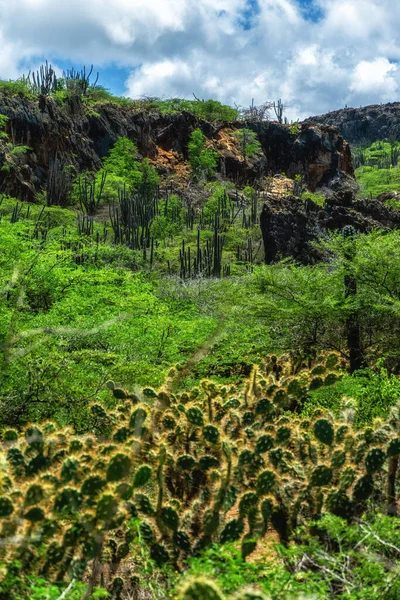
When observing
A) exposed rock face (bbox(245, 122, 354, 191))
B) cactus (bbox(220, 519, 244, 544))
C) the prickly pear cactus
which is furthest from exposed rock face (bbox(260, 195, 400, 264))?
exposed rock face (bbox(245, 122, 354, 191))

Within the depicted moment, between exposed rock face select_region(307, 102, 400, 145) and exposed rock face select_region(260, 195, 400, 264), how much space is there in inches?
2621

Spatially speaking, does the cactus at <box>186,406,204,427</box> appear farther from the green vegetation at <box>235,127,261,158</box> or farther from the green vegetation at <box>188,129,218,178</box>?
the green vegetation at <box>235,127,261,158</box>

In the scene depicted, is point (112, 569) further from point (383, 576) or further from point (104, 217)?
point (104, 217)

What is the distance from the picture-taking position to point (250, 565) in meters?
2.71

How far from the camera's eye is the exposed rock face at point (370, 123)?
8756 centimetres

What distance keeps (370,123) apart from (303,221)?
73.4m

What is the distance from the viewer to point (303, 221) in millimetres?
25516

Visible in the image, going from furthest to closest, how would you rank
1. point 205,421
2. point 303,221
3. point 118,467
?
point 303,221
point 205,421
point 118,467

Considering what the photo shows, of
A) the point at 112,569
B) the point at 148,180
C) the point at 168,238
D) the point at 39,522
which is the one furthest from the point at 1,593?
the point at 148,180

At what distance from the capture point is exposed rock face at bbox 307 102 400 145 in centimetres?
8756

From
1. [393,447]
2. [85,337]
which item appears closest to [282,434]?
[393,447]

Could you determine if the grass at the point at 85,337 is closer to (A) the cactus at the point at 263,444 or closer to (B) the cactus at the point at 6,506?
(A) the cactus at the point at 263,444

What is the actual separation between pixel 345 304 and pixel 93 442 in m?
6.17

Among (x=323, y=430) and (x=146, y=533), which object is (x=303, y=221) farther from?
(x=146, y=533)
